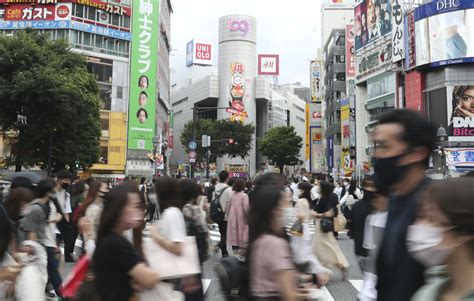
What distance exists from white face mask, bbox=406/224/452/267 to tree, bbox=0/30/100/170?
24.1 m

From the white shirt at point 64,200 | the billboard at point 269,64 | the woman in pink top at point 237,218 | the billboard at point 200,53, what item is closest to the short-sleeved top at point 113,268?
the woman in pink top at point 237,218

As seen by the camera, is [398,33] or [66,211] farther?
[398,33]

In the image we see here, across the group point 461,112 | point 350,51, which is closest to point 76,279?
point 461,112

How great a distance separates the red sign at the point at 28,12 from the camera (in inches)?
1868

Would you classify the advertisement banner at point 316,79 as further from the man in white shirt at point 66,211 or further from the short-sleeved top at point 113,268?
the short-sleeved top at point 113,268

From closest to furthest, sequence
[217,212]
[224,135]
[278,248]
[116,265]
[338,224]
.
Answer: [116,265]
[278,248]
[217,212]
[338,224]
[224,135]

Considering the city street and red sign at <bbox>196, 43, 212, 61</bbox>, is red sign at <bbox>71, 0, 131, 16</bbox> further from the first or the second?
red sign at <bbox>196, 43, 212, 61</bbox>

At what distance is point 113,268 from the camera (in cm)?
279

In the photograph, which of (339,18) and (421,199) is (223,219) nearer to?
(421,199)

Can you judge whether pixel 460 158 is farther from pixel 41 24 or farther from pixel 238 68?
pixel 238 68

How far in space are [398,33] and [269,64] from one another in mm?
66755

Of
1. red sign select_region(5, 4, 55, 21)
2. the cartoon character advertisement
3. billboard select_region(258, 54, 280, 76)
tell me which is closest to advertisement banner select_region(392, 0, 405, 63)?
red sign select_region(5, 4, 55, 21)

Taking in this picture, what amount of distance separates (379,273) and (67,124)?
86.8 feet

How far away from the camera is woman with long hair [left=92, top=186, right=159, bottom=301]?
2791 millimetres
